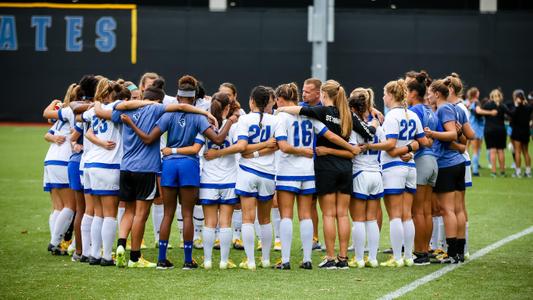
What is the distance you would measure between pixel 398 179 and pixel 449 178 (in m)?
0.69

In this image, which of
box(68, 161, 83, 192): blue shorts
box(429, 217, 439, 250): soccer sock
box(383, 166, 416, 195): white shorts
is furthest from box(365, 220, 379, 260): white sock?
box(68, 161, 83, 192): blue shorts

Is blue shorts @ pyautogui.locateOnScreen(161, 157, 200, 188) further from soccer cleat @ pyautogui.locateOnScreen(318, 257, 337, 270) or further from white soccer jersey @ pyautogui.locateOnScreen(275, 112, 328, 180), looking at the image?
soccer cleat @ pyautogui.locateOnScreen(318, 257, 337, 270)

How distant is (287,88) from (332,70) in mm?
24217

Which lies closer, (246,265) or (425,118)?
(246,265)

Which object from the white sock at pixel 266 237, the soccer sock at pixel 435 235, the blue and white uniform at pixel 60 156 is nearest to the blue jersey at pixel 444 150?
the soccer sock at pixel 435 235

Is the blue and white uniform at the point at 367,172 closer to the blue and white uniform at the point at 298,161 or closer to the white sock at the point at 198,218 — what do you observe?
the blue and white uniform at the point at 298,161

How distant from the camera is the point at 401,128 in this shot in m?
9.80

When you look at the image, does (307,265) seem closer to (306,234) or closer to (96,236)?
(306,234)

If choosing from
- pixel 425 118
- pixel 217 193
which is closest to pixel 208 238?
pixel 217 193

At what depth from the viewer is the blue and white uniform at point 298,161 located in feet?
31.4

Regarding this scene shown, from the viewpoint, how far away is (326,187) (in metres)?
9.62

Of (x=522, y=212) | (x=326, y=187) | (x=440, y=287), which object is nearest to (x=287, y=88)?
(x=326, y=187)

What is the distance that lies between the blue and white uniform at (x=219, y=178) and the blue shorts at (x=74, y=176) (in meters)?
1.47

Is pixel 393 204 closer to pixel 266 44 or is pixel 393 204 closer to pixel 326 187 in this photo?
pixel 326 187
